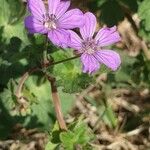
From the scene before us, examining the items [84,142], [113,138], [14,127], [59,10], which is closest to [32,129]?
[14,127]

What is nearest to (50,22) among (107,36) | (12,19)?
(107,36)

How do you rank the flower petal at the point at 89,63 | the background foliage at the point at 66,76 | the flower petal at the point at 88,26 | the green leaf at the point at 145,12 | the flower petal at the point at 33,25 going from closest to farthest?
the flower petal at the point at 33,25 → the flower petal at the point at 89,63 → the flower petal at the point at 88,26 → the background foliage at the point at 66,76 → the green leaf at the point at 145,12

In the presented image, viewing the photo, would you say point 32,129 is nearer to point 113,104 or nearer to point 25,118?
point 25,118

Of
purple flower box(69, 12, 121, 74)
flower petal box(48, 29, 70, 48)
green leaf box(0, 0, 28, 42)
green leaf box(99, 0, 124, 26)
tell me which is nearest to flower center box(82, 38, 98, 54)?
purple flower box(69, 12, 121, 74)

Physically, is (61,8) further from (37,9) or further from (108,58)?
(108,58)

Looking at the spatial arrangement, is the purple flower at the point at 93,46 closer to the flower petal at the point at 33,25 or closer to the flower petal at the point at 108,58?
the flower petal at the point at 108,58

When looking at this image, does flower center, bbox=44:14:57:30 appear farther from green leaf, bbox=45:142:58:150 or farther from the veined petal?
green leaf, bbox=45:142:58:150

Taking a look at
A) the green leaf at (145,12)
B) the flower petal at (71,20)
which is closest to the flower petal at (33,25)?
the flower petal at (71,20)
